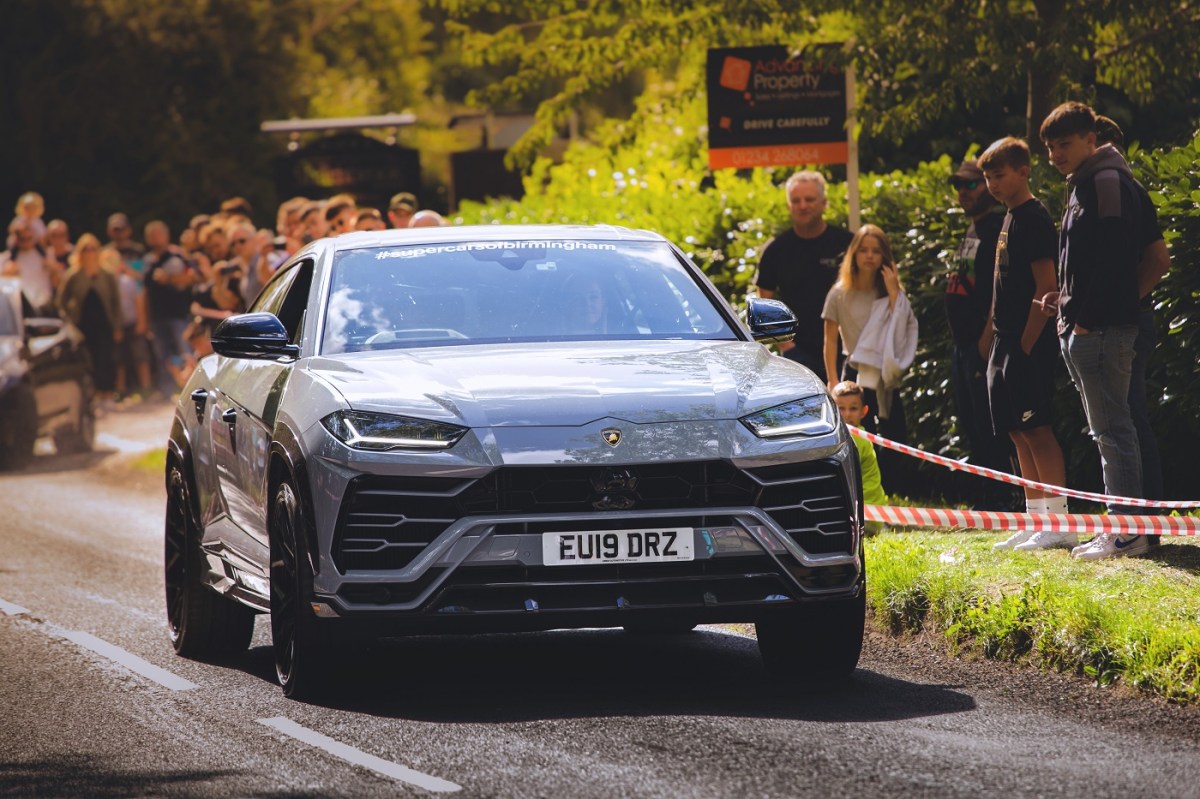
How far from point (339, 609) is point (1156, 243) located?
4.45m

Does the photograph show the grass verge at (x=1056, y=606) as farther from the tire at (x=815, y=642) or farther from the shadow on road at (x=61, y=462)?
the shadow on road at (x=61, y=462)

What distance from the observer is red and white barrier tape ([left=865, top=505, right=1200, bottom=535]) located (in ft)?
31.0

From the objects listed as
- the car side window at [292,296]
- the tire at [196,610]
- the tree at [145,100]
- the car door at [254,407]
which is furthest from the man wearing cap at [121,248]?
the car door at [254,407]

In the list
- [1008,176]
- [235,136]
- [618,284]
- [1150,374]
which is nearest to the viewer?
[618,284]

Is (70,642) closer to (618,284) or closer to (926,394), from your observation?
(618,284)

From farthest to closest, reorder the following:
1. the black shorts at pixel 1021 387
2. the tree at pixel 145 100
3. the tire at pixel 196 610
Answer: the tree at pixel 145 100 → the black shorts at pixel 1021 387 → the tire at pixel 196 610

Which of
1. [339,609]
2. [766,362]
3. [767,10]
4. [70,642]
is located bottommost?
[70,642]

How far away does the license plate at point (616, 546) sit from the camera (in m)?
7.35

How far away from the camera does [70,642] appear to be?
9.97 metres

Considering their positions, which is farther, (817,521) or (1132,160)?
(1132,160)

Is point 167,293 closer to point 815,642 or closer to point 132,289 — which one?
point 132,289

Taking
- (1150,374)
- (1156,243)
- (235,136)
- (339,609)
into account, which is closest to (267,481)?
(339,609)

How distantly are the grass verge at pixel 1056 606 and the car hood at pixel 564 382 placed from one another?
4.46 ft

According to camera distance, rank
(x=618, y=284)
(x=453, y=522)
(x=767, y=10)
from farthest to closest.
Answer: (x=767, y=10)
(x=618, y=284)
(x=453, y=522)
